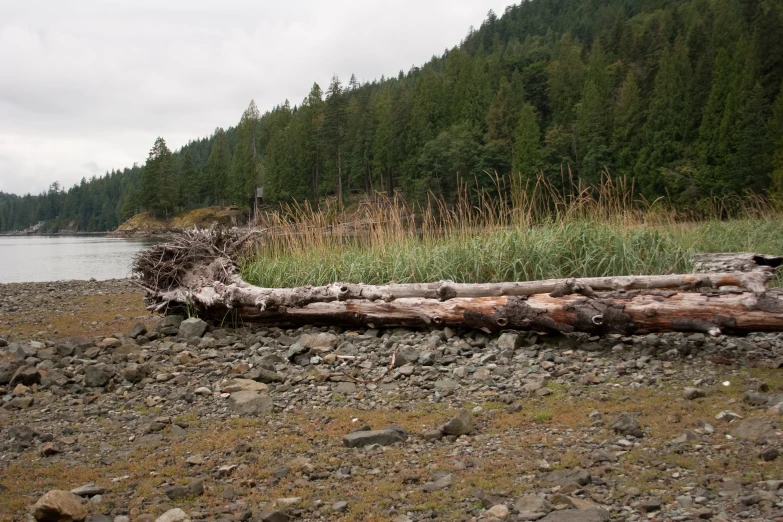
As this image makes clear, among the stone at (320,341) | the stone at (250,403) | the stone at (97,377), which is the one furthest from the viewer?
the stone at (320,341)

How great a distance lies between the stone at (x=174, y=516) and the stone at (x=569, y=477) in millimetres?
2011

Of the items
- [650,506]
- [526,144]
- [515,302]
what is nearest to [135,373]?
[515,302]

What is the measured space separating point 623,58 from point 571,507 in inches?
2812

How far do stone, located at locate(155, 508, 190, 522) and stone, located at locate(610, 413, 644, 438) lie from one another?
276cm

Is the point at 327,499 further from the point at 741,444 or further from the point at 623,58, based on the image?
the point at 623,58

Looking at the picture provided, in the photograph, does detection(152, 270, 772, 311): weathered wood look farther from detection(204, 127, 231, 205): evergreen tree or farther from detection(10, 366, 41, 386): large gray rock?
detection(204, 127, 231, 205): evergreen tree

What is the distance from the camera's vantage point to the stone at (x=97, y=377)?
588 cm

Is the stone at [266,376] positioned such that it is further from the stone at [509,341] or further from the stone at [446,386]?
the stone at [509,341]

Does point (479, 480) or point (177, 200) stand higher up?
point (177, 200)

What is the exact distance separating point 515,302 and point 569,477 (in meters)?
3.06

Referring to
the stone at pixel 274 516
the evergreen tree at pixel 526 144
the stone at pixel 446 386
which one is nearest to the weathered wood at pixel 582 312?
the stone at pixel 446 386

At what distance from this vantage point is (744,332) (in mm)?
5262

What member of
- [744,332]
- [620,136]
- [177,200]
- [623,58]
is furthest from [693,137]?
[177,200]

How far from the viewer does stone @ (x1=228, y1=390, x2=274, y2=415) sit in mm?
4895
